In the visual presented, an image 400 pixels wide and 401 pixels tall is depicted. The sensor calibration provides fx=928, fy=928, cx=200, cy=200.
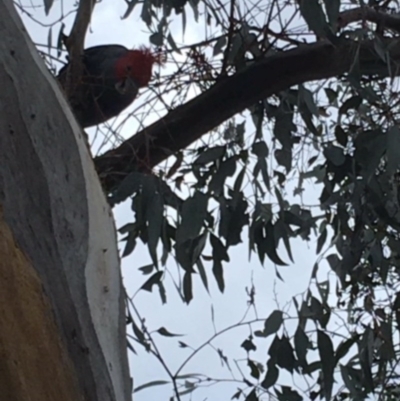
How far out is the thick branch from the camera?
151 cm

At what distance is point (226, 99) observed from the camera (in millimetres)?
1519

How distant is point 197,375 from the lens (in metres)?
1.69

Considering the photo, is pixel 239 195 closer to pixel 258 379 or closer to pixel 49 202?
pixel 258 379

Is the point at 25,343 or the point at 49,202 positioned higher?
the point at 49,202

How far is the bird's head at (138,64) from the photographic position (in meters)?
1.60

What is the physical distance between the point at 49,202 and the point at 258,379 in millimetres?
1002

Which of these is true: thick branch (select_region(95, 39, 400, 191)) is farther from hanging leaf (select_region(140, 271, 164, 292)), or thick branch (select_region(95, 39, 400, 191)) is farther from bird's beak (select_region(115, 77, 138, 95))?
hanging leaf (select_region(140, 271, 164, 292))

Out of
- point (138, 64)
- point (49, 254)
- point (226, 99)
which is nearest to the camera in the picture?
point (49, 254)

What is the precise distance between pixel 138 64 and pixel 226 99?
7.8 inches

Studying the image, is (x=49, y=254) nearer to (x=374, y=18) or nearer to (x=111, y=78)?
(x=111, y=78)

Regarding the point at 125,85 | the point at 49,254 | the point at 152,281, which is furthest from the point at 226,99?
the point at 49,254

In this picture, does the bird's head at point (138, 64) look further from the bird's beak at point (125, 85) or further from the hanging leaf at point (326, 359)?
the hanging leaf at point (326, 359)

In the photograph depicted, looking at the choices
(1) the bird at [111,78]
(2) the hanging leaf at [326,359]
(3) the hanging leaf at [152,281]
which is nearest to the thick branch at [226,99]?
(1) the bird at [111,78]

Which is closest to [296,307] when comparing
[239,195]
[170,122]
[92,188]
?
[239,195]
